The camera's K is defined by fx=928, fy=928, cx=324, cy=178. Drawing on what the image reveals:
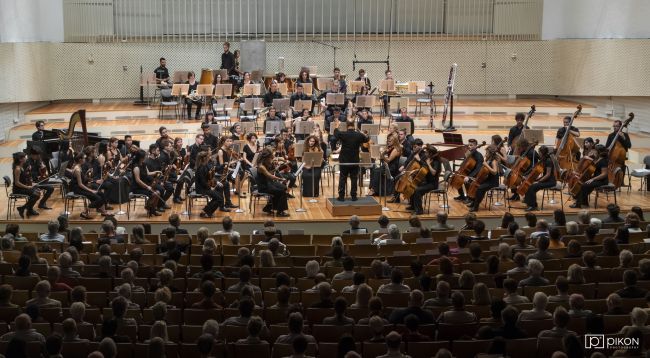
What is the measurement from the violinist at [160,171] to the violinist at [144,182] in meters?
0.06

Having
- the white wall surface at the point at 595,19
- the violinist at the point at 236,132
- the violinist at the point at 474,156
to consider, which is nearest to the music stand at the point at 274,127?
the violinist at the point at 236,132

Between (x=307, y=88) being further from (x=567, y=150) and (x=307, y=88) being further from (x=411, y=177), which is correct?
(x=567, y=150)

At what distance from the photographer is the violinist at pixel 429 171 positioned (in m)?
16.6

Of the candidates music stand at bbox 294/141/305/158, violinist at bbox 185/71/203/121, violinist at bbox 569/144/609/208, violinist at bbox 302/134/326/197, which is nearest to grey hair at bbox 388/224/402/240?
violinist at bbox 302/134/326/197

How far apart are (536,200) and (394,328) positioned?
8975mm

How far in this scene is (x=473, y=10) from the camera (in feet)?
91.0

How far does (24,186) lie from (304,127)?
5.82 meters

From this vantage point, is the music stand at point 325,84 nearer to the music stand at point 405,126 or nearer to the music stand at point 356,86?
the music stand at point 356,86

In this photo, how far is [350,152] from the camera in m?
17.0

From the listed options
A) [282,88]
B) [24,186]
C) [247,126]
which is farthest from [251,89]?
[24,186]

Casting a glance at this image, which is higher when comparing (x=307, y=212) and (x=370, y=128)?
(x=370, y=128)

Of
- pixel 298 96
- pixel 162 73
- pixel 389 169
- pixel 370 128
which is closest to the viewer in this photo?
pixel 389 169

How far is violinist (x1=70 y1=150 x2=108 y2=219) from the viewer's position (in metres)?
16.4

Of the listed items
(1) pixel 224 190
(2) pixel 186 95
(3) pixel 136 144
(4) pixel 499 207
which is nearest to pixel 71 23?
(2) pixel 186 95
